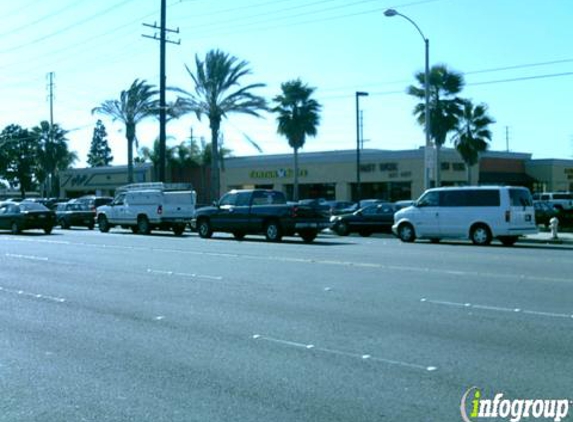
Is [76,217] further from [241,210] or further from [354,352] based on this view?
[354,352]

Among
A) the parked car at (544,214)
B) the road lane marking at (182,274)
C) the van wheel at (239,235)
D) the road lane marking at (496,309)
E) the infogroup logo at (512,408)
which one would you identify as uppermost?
the parked car at (544,214)

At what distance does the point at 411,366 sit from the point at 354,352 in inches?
32.2

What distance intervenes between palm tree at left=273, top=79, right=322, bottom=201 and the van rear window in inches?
1128

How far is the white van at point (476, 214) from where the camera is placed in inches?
923

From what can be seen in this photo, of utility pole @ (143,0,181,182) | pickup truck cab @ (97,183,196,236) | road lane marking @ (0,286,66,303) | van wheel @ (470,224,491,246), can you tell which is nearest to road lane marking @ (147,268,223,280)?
road lane marking @ (0,286,66,303)

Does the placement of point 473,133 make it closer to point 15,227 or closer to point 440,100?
point 440,100

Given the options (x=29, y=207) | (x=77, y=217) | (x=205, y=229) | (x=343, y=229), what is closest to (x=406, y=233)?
(x=343, y=229)

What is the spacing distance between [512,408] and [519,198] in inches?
755

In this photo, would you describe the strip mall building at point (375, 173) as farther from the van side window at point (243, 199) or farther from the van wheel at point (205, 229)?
the van side window at point (243, 199)

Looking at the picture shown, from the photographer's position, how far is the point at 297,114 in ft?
173

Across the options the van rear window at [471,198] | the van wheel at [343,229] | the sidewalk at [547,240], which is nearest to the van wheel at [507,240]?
the van rear window at [471,198]

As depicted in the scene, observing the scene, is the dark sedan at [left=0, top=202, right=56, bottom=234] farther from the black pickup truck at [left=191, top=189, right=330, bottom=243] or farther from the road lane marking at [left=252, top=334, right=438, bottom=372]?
the road lane marking at [left=252, top=334, right=438, bottom=372]

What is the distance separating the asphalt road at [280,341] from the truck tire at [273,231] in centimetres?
984

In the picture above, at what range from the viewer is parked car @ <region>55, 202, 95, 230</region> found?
39.2 metres
